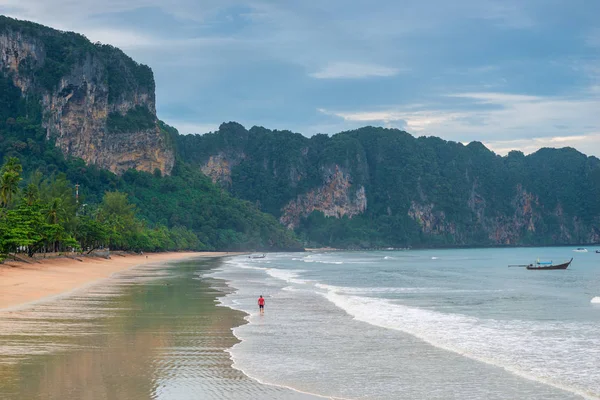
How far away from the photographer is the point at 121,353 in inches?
773

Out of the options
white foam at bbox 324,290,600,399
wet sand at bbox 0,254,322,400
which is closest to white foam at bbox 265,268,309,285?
white foam at bbox 324,290,600,399

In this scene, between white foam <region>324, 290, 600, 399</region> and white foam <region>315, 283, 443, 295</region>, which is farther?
white foam <region>315, 283, 443, 295</region>

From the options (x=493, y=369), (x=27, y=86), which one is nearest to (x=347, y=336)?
(x=493, y=369)

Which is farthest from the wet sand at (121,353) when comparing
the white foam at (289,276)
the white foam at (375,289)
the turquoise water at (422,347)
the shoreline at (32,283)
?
the white foam at (289,276)

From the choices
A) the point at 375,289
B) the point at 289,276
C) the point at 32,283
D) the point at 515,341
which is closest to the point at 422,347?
the point at 515,341

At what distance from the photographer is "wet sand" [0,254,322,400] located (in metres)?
15.2

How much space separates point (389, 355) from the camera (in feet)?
68.0

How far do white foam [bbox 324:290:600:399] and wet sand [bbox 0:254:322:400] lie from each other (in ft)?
22.1

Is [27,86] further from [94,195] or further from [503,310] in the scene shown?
[503,310]

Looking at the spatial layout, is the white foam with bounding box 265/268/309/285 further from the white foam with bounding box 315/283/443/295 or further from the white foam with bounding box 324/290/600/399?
the white foam with bounding box 324/290/600/399

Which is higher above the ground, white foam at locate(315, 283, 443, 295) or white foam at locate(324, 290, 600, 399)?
white foam at locate(324, 290, 600, 399)

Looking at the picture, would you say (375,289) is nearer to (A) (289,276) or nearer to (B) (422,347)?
(A) (289,276)

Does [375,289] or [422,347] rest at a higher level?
[422,347]

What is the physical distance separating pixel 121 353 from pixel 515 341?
1333cm
